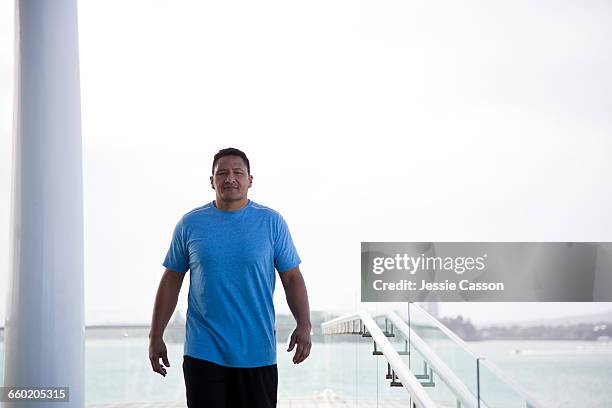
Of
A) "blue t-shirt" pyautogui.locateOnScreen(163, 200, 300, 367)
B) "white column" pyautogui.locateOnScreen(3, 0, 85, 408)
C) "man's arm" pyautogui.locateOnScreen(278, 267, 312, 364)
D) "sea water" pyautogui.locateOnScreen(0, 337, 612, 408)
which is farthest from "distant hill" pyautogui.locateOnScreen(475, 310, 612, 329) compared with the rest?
"blue t-shirt" pyautogui.locateOnScreen(163, 200, 300, 367)

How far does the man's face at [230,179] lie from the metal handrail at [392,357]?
107 centimetres

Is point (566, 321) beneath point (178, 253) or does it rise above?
beneath

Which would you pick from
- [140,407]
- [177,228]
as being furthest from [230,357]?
[140,407]

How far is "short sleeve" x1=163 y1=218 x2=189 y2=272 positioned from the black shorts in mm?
260

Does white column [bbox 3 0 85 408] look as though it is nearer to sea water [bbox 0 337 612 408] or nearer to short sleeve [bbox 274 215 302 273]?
sea water [bbox 0 337 612 408]

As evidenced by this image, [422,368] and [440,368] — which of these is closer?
[440,368]

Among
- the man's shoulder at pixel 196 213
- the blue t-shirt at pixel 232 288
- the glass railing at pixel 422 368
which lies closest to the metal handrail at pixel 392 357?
the glass railing at pixel 422 368

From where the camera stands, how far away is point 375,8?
4836 mm

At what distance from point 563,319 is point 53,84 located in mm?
2934

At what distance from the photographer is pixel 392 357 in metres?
3.18

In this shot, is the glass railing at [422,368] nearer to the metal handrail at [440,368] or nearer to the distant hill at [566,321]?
the metal handrail at [440,368]

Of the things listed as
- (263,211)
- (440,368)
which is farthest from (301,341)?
(440,368)

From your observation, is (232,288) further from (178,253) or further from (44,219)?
(44,219)

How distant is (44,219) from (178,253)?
1518mm
